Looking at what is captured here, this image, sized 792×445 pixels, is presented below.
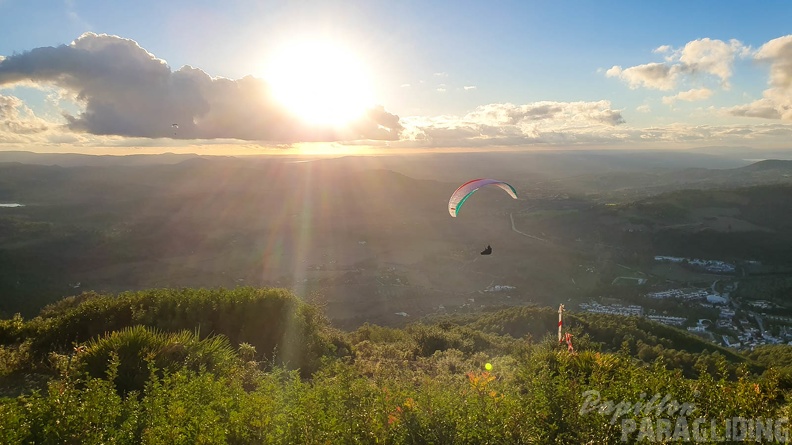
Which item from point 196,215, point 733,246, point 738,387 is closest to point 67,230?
point 196,215

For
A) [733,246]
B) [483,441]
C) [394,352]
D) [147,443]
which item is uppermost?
[147,443]

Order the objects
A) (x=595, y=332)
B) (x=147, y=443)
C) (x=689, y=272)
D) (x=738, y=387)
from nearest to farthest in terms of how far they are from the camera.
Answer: (x=147, y=443), (x=738, y=387), (x=595, y=332), (x=689, y=272)

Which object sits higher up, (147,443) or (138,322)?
(147,443)

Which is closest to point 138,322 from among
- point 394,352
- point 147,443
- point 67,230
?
point 394,352

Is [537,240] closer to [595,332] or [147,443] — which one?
[595,332]

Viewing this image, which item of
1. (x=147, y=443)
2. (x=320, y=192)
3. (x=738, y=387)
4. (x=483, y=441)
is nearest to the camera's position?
(x=147, y=443)

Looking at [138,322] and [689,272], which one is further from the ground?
[138,322]

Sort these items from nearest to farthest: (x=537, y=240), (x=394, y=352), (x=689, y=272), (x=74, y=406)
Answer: (x=74, y=406)
(x=394, y=352)
(x=689, y=272)
(x=537, y=240)

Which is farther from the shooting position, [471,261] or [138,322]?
[471,261]

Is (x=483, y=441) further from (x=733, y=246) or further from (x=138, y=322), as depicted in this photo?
(x=733, y=246)
